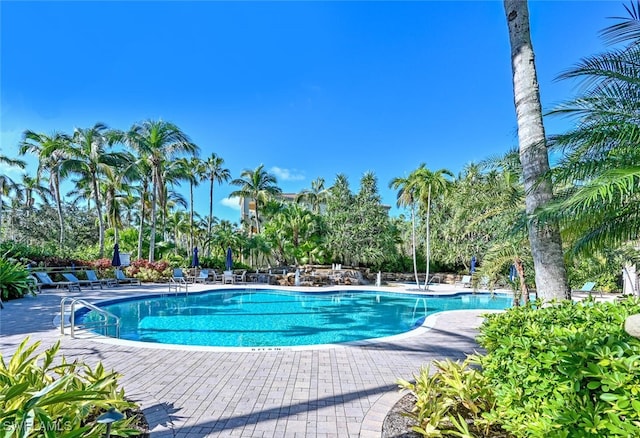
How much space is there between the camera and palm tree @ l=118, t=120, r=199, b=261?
20.6 meters

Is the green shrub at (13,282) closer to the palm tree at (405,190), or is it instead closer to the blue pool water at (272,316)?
the blue pool water at (272,316)

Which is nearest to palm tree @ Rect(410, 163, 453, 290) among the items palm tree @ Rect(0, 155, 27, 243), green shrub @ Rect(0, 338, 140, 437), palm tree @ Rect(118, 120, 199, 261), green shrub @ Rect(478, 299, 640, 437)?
palm tree @ Rect(118, 120, 199, 261)

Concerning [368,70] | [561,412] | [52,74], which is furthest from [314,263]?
[561,412]

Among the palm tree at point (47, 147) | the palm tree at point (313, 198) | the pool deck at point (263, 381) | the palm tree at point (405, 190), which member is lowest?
the pool deck at point (263, 381)

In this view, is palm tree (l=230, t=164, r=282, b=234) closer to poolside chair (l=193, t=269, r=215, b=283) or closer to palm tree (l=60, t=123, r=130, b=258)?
poolside chair (l=193, t=269, r=215, b=283)

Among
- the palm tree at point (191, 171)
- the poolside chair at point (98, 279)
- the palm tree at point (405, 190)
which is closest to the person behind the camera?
the poolside chair at point (98, 279)

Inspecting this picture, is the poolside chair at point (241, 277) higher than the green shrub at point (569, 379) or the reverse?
Answer: the reverse

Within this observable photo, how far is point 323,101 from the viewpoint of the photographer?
68.5 ft

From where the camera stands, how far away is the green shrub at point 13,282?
10.9 metres

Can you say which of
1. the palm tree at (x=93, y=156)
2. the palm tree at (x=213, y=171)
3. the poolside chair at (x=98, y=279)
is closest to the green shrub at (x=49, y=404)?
the poolside chair at (x=98, y=279)

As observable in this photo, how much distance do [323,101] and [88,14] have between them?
1319 cm

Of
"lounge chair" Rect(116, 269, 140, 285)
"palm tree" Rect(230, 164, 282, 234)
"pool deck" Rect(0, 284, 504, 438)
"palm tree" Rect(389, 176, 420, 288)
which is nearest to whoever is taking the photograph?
"pool deck" Rect(0, 284, 504, 438)

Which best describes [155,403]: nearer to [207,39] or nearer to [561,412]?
[561,412]

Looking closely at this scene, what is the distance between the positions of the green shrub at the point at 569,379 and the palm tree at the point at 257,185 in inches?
1157
